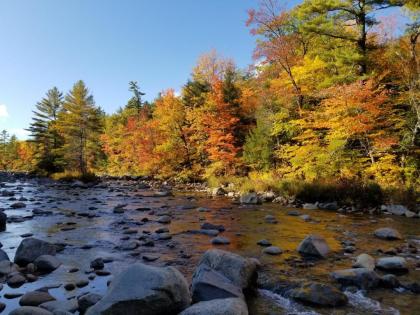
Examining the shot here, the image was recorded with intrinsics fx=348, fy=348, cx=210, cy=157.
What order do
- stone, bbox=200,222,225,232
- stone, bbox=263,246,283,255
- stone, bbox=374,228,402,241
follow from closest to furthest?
1. stone, bbox=263,246,283,255
2. stone, bbox=374,228,402,241
3. stone, bbox=200,222,225,232

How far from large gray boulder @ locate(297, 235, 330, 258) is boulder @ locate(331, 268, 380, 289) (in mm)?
1465

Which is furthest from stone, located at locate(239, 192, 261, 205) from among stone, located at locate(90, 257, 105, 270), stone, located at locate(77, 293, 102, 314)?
stone, located at locate(77, 293, 102, 314)

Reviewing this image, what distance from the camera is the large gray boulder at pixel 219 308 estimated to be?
403 cm

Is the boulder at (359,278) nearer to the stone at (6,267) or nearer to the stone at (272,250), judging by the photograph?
the stone at (272,250)

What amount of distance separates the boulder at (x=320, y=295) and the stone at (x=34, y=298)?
3.62 m

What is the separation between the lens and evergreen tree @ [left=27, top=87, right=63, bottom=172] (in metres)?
42.3

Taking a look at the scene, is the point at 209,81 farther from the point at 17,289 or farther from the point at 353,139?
the point at 17,289

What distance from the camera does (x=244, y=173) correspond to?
89.7ft

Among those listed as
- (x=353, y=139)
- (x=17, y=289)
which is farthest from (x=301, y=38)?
(x=17, y=289)

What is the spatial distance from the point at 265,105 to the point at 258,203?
11011 millimetres

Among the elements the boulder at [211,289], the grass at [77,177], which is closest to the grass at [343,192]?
the boulder at [211,289]

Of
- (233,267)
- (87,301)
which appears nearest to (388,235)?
(233,267)

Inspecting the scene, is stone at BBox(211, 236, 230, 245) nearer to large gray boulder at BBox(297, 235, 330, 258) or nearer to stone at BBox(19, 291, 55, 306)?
large gray boulder at BBox(297, 235, 330, 258)

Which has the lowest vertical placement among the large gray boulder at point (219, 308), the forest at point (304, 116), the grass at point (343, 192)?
the large gray boulder at point (219, 308)
